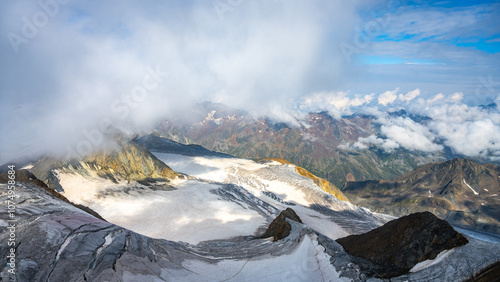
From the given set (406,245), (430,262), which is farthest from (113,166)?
(430,262)

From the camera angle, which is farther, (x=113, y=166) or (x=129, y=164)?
(x=129, y=164)

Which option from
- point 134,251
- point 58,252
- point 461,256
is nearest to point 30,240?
point 58,252

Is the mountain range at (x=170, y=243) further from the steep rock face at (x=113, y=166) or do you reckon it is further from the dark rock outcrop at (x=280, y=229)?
the steep rock face at (x=113, y=166)

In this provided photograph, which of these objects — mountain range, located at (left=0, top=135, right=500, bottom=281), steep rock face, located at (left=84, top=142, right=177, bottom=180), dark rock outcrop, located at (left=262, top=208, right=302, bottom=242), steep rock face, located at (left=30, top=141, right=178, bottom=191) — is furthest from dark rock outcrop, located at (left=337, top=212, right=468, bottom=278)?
steep rock face, located at (left=84, top=142, right=177, bottom=180)

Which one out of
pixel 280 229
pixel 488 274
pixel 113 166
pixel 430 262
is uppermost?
pixel 488 274

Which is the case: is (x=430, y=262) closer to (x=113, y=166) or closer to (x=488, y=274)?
(x=488, y=274)

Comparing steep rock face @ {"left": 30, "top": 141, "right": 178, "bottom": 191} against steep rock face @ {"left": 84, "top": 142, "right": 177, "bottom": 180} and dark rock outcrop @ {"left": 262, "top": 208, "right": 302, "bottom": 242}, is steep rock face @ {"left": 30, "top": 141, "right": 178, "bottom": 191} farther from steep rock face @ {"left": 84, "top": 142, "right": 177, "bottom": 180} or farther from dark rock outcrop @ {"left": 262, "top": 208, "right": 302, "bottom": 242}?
dark rock outcrop @ {"left": 262, "top": 208, "right": 302, "bottom": 242}
